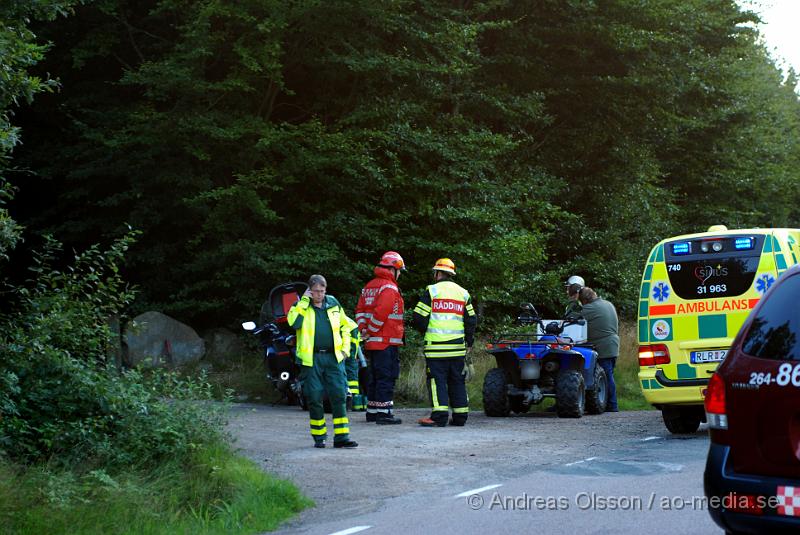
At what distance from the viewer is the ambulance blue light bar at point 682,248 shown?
13.1 meters

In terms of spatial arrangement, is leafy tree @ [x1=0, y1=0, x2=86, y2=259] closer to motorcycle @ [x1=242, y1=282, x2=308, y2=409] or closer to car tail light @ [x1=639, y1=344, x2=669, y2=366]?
motorcycle @ [x1=242, y1=282, x2=308, y2=409]

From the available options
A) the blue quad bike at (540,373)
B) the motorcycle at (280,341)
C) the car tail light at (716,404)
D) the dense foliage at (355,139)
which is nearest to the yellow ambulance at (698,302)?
the blue quad bike at (540,373)

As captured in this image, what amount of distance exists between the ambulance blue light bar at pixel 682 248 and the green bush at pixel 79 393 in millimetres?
5859

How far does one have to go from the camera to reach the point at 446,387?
14195mm

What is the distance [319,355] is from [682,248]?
4.44 metres

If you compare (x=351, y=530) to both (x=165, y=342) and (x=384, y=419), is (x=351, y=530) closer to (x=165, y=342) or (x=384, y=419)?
(x=384, y=419)

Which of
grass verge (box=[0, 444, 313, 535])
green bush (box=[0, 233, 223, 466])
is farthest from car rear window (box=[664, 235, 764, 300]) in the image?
grass verge (box=[0, 444, 313, 535])

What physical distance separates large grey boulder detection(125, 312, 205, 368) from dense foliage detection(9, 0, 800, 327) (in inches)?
26.0

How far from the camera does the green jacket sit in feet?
56.4

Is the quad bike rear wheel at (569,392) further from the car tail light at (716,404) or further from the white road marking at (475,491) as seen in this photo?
the car tail light at (716,404)

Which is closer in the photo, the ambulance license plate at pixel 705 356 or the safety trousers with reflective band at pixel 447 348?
the ambulance license plate at pixel 705 356

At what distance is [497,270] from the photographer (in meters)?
21.9

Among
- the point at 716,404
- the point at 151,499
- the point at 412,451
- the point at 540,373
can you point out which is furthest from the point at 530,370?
the point at 716,404

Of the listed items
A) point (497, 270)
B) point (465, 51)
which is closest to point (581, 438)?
point (497, 270)
